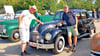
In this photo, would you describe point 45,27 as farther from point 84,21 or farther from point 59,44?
point 84,21

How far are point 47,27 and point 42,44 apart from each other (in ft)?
2.67

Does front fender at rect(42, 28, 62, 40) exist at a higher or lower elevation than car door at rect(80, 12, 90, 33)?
lower

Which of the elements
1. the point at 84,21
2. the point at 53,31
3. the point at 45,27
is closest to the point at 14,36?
the point at 45,27

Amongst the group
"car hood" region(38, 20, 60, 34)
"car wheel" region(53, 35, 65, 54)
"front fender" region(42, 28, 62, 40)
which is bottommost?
"car wheel" region(53, 35, 65, 54)

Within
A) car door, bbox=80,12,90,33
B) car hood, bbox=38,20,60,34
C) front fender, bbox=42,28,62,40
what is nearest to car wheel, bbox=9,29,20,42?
car hood, bbox=38,20,60,34

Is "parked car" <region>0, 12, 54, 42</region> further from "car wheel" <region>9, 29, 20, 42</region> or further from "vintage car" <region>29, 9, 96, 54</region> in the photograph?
"vintage car" <region>29, 9, 96, 54</region>

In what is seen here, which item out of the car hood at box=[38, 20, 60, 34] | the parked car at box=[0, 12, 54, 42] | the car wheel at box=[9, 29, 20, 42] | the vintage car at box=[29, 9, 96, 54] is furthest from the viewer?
the car wheel at box=[9, 29, 20, 42]

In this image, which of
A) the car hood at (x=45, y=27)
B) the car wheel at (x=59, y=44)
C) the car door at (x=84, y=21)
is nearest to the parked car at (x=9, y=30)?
the car hood at (x=45, y=27)

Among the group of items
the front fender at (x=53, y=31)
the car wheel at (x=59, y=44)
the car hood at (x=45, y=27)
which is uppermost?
the car hood at (x=45, y=27)

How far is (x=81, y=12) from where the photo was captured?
6262 mm

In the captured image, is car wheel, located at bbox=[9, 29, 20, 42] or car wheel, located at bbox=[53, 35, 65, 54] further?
car wheel, located at bbox=[9, 29, 20, 42]

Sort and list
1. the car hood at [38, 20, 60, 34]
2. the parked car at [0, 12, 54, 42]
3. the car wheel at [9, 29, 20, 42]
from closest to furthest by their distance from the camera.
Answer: the car hood at [38, 20, 60, 34]
the parked car at [0, 12, 54, 42]
the car wheel at [9, 29, 20, 42]

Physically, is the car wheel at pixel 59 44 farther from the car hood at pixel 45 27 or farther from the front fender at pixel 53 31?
the car hood at pixel 45 27

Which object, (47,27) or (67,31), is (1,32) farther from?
(67,31)
